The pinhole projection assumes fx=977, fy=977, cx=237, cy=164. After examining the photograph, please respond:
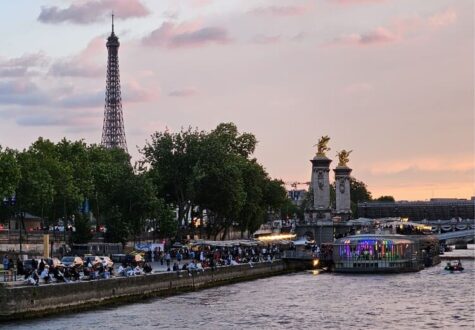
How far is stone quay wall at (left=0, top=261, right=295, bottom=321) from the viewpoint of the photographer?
1891 inches

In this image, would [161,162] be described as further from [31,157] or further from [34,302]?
[34,302]

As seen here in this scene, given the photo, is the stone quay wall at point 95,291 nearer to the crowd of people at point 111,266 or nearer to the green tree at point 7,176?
the crowd of people at point 111,266

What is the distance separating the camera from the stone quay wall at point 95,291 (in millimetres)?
48031

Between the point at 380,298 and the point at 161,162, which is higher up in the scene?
the point at 161,162

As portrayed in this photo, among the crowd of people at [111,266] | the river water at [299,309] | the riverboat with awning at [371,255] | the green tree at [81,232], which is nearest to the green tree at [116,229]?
the green tree at [81,232]

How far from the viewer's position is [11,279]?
53062 millimetres

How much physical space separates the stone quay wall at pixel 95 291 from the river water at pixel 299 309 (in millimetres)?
885

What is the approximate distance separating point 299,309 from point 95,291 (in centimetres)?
1232

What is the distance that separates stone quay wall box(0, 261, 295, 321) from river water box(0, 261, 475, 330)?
885 millimetres

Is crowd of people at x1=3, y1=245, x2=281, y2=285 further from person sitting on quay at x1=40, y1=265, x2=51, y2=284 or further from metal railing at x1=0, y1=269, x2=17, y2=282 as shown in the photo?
metal railing at x1=0, y1=269, x2=17, y2=282

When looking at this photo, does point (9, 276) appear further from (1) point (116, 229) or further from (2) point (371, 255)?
(2) point (371, 255)

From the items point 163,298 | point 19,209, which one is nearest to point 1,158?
point 19,209

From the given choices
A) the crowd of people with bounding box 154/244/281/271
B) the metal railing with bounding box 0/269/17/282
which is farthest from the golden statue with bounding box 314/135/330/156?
the metal railing with bounding box 0/269/17/282

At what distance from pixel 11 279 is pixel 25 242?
3061cm
